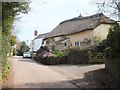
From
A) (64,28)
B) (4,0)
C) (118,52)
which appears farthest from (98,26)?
(4,0)

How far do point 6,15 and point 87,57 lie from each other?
687 inches

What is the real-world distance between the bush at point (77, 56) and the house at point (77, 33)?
2.81 meters

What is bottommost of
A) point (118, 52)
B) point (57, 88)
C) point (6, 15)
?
point (57, 88)

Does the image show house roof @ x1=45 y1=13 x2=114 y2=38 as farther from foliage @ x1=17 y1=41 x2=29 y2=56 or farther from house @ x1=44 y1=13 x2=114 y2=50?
foliage @ x1=17 y1=41 x2=29 y2=56

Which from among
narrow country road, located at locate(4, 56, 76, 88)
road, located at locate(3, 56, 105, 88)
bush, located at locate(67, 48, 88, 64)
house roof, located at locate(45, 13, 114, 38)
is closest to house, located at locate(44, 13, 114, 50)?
house roof, located at locate(45, 13, 114, 38)

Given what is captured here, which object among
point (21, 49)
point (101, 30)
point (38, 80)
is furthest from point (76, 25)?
point (21, 49)

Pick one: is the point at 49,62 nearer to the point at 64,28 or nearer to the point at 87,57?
the point at 87,57

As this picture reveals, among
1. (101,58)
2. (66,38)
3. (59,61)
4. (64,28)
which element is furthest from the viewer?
(64,28)

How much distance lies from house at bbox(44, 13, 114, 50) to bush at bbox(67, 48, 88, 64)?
281 cm

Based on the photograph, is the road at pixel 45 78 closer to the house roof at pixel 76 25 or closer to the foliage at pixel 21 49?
the house roof at pixel 76 25

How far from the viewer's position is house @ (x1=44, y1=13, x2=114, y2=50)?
138 ft

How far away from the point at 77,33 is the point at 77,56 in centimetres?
1255

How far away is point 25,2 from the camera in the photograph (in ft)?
55.2

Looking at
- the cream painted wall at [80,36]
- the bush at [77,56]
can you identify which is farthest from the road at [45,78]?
the cream painted wall at [80,36]
